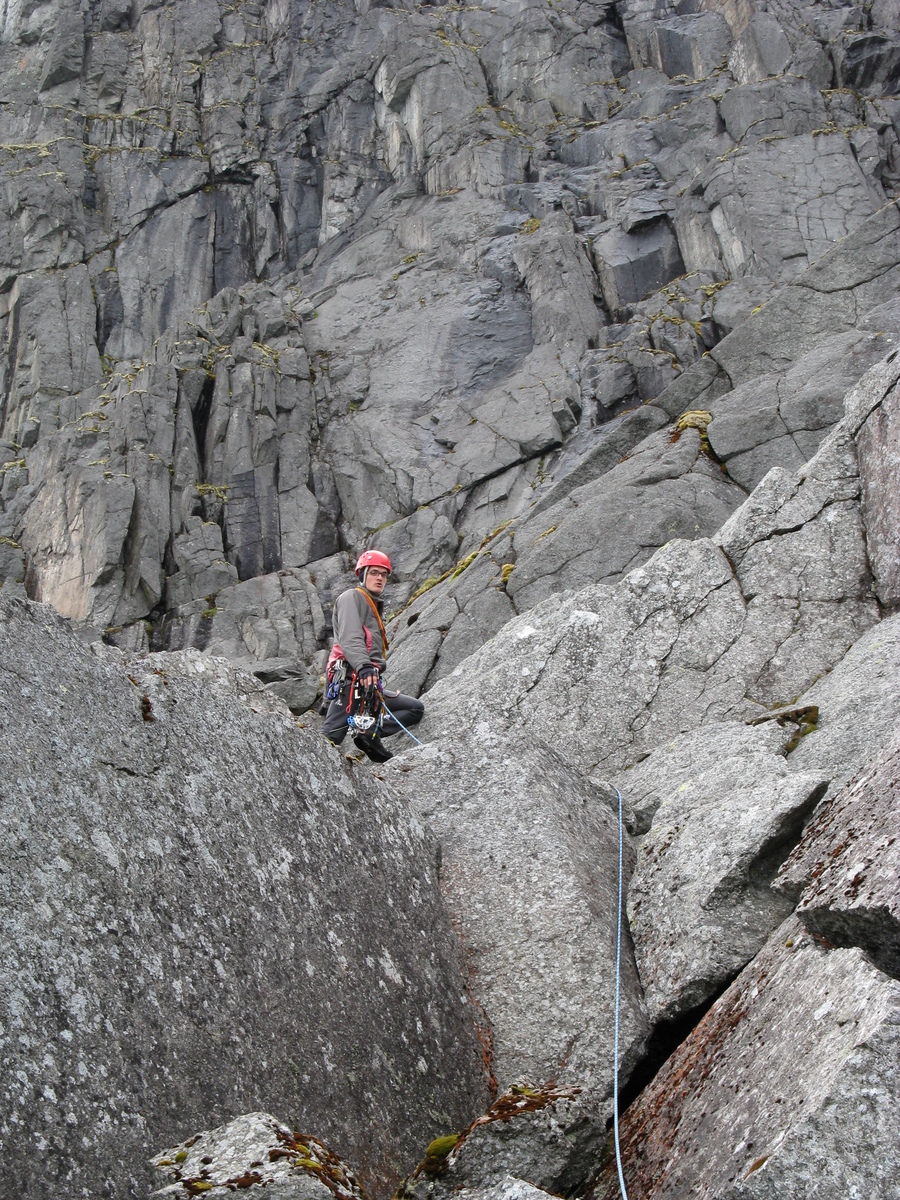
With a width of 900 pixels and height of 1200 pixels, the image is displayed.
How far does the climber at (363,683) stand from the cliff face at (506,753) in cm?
64

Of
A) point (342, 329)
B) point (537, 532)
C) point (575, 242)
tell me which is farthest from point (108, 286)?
point (537, 532)

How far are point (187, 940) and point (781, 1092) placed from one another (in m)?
3.32

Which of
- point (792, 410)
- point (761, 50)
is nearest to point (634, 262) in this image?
point (761, 50)

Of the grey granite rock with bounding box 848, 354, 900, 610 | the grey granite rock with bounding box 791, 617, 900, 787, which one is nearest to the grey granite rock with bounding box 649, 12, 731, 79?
the grey granite rock with bounding box 848, 354, 900, 610

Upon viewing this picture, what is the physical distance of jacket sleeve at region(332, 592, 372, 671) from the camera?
12484mm

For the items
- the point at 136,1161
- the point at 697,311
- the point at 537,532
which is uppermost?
the point at 136,1161

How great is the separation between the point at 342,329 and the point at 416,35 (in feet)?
90.5

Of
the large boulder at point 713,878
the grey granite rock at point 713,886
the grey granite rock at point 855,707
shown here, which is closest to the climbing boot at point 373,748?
the large boulder at point 713,878

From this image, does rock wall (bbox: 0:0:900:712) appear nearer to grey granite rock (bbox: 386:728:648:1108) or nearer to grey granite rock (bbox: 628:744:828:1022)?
grey granite rock (bbox: 386:728:648:1108)

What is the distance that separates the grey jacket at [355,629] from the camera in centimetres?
1251

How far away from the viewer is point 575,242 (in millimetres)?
60438

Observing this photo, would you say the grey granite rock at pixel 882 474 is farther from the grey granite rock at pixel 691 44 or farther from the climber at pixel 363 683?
the grey granite rock at pixel 691 44

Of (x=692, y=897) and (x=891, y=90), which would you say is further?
(x=891, y=90)

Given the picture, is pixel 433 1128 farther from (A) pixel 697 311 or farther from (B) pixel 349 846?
(A) pixel 697 311
